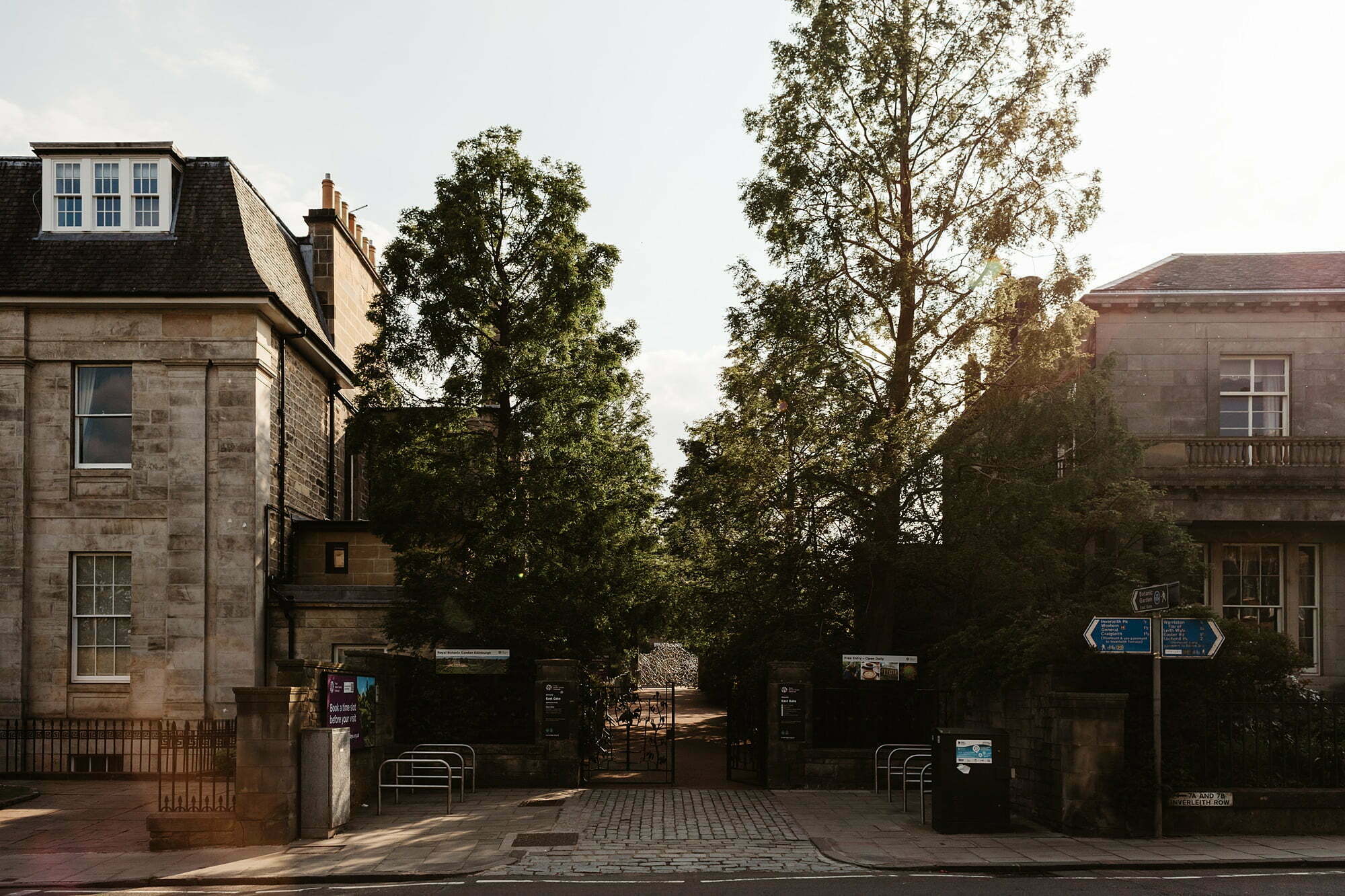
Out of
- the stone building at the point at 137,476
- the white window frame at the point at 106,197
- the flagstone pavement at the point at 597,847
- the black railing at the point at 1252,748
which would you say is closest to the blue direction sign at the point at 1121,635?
the black railing at the point at 1252,748

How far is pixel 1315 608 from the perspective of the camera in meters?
24.0

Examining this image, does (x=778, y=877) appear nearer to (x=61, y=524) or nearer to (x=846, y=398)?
(x=846, y=398)

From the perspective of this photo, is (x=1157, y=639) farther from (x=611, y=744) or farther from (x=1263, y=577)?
(x=1263, y=577)

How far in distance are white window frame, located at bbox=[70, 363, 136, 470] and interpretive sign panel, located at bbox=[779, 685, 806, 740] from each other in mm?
13849

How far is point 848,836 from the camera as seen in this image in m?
13.7

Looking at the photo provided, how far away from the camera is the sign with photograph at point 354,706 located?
1476cm

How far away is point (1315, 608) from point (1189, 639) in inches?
509

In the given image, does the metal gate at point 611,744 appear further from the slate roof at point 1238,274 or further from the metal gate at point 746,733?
the slate roof at point 1238,274

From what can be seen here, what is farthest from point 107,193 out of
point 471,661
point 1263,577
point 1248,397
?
point 1263,577

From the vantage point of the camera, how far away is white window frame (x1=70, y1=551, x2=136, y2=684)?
72.0ft

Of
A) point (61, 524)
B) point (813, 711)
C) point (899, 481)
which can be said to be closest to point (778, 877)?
point (813, 711)

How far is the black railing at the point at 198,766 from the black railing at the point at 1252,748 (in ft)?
38.9

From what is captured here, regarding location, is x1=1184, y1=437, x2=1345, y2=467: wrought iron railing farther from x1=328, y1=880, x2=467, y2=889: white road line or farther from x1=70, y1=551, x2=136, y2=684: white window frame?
x1=70, y1=551, x2=136, y2=684: white window frame

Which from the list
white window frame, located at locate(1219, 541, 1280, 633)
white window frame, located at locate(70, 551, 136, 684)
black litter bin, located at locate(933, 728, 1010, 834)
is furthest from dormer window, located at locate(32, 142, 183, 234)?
white window frame, located at locate(1219, 541, 1280, 633)
